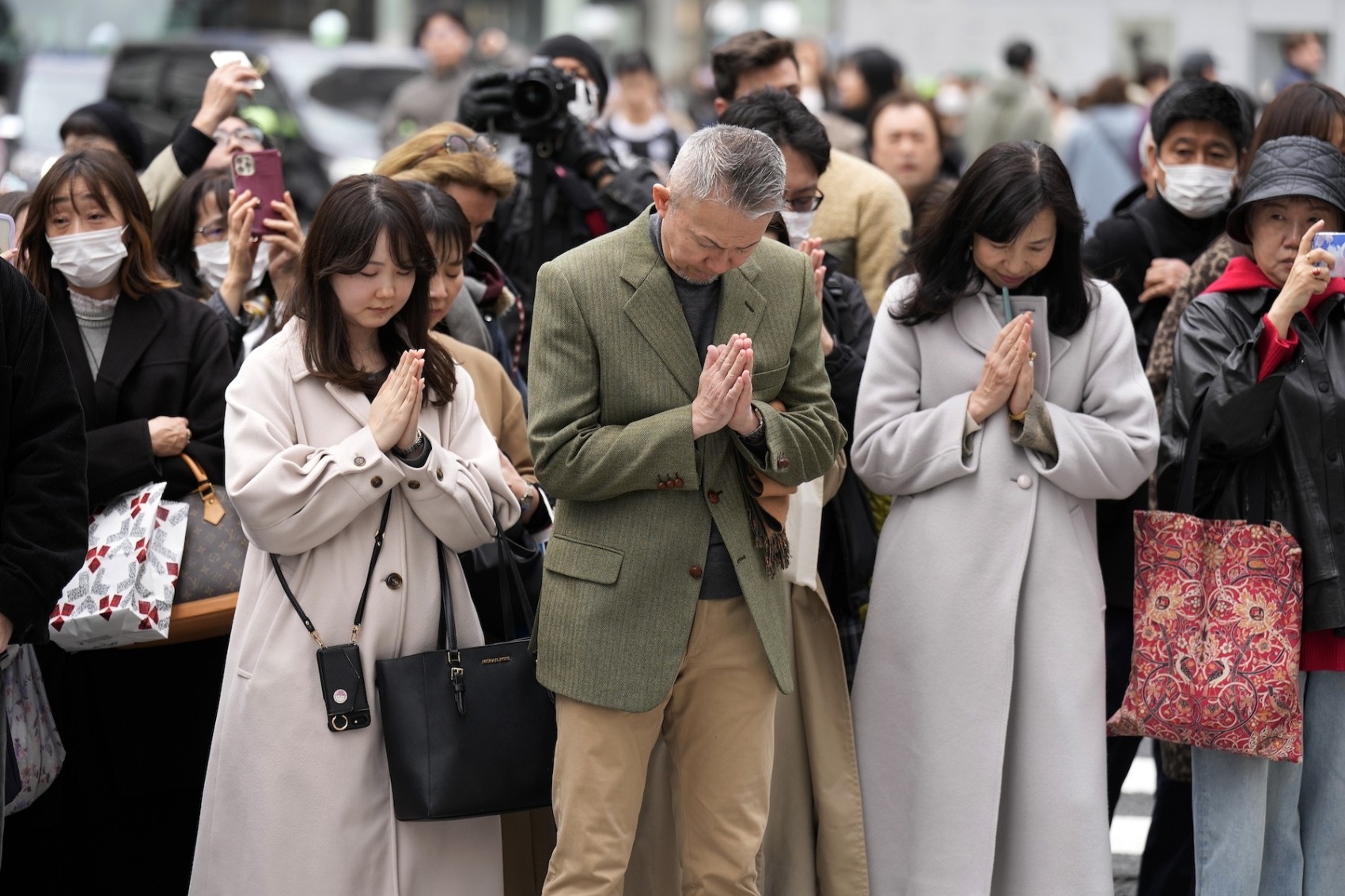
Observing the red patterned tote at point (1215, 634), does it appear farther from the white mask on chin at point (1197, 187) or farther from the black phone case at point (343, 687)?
the black phone case at point (343, 687)

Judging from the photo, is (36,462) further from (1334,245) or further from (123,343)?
(1334,245)

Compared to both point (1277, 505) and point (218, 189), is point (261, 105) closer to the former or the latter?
point (218, 189)

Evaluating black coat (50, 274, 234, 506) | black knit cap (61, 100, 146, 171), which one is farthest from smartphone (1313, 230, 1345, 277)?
black knit cap (61, 100, 146, 171)

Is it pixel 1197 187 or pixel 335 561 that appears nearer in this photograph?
pixel 335 561

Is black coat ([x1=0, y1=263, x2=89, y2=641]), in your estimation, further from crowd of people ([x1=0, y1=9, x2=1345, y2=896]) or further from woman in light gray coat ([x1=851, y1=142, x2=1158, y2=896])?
woman in light gray coat ([x1=851, y1=142, x2=1158, y2=896])

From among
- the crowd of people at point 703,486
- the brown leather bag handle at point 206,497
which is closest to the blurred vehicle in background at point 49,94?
the crowd of people at point 703,486

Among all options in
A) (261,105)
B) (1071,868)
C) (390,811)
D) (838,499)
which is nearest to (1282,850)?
(1071,868)

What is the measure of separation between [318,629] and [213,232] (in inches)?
74.0

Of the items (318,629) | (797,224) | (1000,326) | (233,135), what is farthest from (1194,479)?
(233,135)

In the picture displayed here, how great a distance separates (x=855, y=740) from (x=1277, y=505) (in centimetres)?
127

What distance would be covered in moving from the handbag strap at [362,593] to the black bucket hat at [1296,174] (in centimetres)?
242

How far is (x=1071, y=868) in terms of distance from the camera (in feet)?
14.1

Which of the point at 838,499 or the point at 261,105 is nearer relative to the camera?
the point at 838,499

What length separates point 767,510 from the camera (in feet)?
13.0
